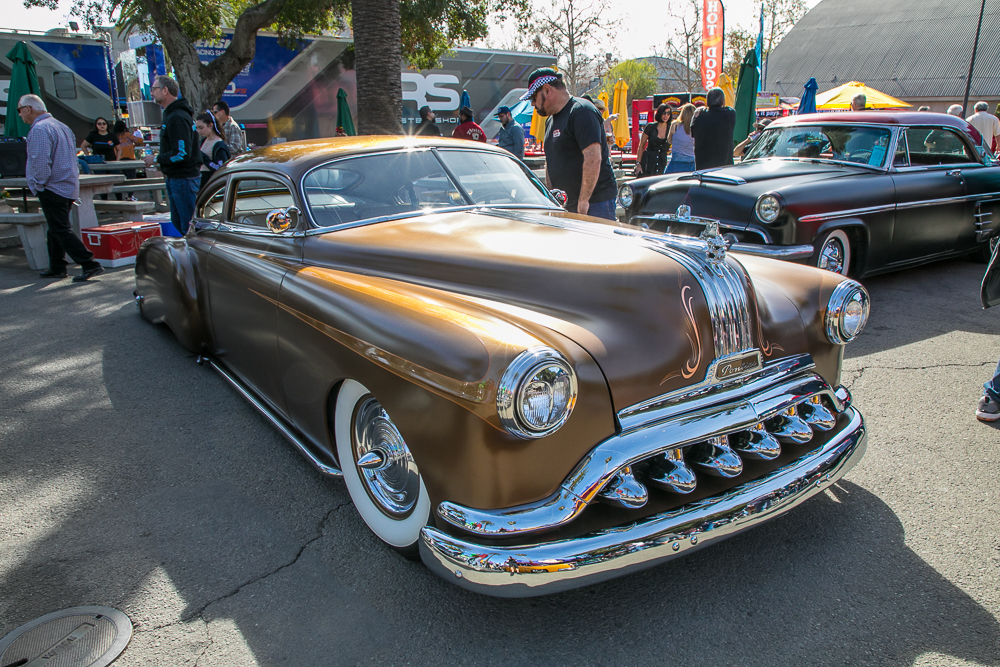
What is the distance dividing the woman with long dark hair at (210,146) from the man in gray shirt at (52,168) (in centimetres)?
119

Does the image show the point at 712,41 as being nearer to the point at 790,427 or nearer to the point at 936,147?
the point at 936,147

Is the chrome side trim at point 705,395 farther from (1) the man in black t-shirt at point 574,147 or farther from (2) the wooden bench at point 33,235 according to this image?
(2) the wooden bench at point 33,235

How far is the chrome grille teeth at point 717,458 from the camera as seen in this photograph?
2074mm

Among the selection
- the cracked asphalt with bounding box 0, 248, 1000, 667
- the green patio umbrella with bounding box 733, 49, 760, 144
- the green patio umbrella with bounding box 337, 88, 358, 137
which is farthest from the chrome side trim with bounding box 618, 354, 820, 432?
Result: the green patio umbrella with bounding box 337, 88, 358, 137

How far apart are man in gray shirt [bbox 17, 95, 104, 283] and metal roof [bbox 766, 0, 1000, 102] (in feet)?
150

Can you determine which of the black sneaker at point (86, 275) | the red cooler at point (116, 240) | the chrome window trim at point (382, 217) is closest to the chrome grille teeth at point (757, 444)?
the chrome window trim at point (382, 217)

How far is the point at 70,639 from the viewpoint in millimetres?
1980

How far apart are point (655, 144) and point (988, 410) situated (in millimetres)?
6773

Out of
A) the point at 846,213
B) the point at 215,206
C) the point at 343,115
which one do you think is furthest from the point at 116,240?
the point at 343,115

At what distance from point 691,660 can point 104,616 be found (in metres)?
1.83

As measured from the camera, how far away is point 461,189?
325 cm

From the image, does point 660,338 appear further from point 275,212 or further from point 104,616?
point 104,616

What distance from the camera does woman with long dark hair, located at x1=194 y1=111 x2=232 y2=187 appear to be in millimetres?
6949

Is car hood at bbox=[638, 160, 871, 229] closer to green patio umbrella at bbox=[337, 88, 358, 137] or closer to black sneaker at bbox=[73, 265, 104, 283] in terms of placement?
black sneaker at bbox=[73, 265, 104, 283]
